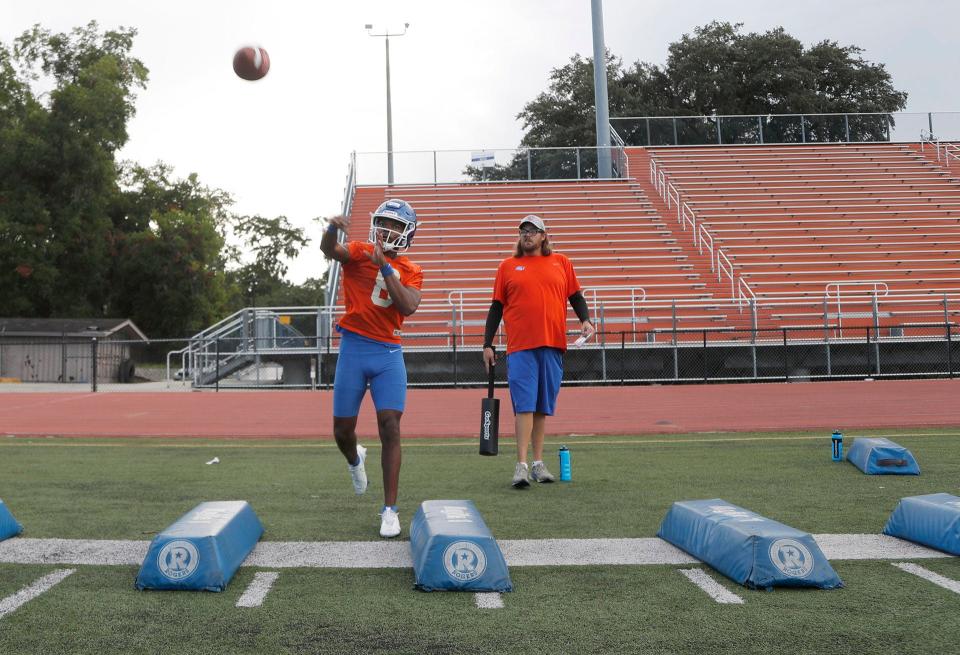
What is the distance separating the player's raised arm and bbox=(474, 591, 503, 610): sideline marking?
80.8 inches

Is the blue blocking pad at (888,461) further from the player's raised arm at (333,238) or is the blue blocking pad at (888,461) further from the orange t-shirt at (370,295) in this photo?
the player's raised arm at (333,238)

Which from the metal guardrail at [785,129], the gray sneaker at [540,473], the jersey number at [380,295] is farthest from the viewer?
the metal guardrail at [785,129]

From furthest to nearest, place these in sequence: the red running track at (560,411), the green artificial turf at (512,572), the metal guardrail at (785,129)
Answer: the metal guardrail at (785,129), the red running track at (560,411), the green artificial turf at (512,572)

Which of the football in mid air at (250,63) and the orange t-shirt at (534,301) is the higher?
the football in mid air at (250,63)

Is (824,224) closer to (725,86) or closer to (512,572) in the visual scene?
(512,572)

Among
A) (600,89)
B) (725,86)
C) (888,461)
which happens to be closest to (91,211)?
(600,89)

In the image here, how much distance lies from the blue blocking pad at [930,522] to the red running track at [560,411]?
6.18 meters

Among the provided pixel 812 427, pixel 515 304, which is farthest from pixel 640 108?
pixel 515 304

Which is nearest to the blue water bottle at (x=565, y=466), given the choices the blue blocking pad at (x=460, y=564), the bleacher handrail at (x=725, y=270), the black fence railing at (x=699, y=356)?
the blue blocking pad at (x=460, y=564)

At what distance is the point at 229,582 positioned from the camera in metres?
3.89

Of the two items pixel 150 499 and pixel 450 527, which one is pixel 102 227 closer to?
pixel 150 499

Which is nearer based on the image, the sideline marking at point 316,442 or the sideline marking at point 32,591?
the sideline marking at point 32,591

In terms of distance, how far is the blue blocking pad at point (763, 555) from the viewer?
12.3 ft

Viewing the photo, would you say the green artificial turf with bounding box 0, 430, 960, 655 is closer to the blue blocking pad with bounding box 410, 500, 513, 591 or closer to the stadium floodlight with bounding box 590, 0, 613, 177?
the blue blocking pad with bounding box 410, 500, 513, 591
